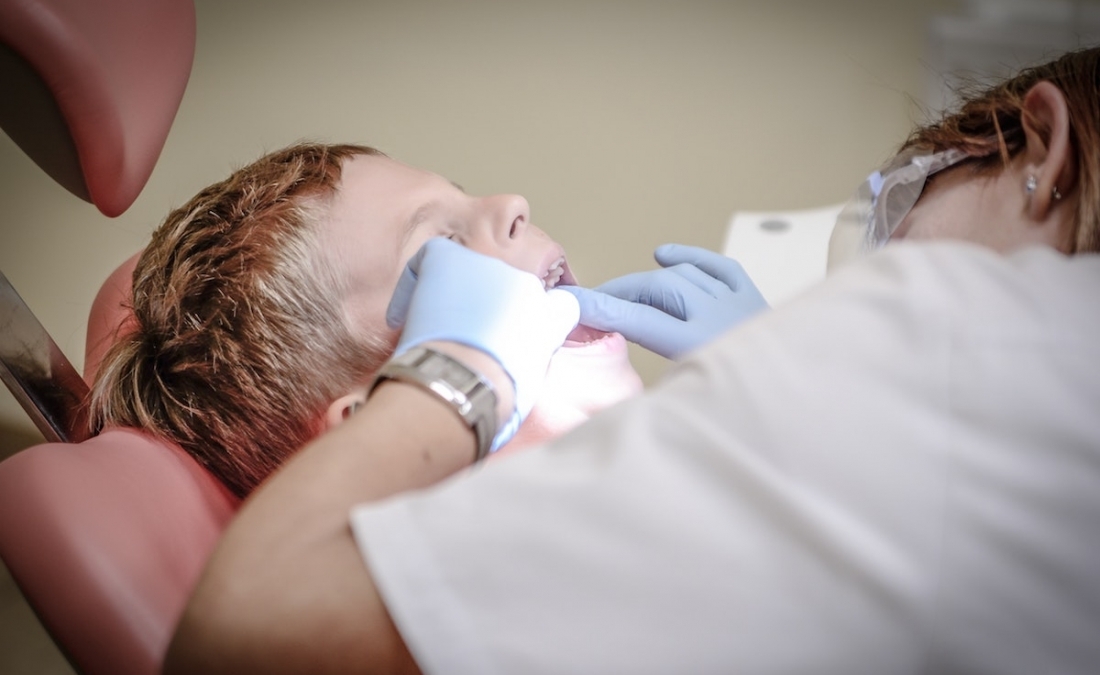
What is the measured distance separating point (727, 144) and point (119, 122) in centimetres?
136

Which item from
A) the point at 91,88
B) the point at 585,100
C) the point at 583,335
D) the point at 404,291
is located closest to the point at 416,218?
the point at 404,291

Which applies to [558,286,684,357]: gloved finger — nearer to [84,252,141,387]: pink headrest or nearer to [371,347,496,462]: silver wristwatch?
[371,347,496,462]: silver wristwatch

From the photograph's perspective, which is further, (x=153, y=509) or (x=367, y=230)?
(x=367, y=230)

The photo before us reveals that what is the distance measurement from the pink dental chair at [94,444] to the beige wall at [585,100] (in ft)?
2.46

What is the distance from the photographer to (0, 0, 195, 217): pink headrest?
93 centimetres

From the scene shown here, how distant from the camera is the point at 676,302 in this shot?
1.25 meters

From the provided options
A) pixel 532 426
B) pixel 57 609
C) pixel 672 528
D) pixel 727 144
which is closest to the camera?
pixel 672 528

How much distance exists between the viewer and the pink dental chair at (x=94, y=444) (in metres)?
0.85

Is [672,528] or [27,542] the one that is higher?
[672,528]

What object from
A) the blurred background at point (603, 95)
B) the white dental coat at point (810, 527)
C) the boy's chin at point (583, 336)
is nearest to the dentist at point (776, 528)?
the white dental coat at point (810, 527)

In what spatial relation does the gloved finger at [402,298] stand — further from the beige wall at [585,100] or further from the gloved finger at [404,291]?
the beige wall at [585,100]

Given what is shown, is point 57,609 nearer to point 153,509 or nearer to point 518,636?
point 153,509

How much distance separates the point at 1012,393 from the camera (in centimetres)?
59

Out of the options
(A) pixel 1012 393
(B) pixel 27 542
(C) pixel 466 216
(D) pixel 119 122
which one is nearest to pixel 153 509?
(B) pixel 27 542
